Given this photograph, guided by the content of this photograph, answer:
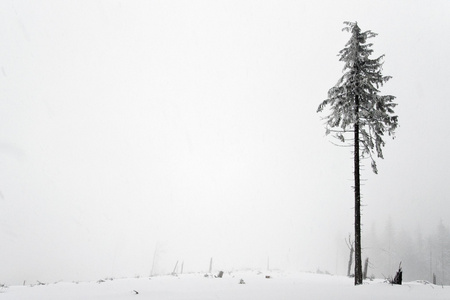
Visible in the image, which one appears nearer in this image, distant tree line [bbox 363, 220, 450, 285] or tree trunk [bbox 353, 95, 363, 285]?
tree trunk [bbox 353, 95, 363, 285]

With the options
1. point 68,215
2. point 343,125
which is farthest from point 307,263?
point 343,125

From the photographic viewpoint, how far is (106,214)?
113 m

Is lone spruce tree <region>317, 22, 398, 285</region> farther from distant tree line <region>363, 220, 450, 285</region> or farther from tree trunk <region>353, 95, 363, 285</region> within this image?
distant tree line <region>363, 220, 450, 285</region>

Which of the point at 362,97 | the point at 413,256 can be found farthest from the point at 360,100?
the point at 413,256

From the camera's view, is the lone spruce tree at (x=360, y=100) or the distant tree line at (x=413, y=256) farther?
the distant tree line at (x=413, y=256)

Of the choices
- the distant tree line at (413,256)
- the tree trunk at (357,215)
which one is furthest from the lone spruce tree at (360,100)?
the distant tree line at (413,256)

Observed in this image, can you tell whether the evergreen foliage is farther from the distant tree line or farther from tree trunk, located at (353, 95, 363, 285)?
the distant tree line

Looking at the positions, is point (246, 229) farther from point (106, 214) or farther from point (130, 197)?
point (106, 214)

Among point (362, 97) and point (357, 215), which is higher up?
point (362, 97)

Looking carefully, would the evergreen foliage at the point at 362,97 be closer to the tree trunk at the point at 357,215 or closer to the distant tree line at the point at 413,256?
the tree trunk at the point at 357,215

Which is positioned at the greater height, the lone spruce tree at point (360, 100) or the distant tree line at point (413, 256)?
the lone spruce tree at point (360, 100)

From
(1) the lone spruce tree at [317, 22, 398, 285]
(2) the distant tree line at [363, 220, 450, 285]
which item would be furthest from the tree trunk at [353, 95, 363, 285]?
(2) the distant tree line at [363, 220, 450, 285]

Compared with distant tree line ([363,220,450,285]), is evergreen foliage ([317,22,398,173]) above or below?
above

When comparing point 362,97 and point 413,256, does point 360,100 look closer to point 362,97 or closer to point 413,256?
point 362,97
